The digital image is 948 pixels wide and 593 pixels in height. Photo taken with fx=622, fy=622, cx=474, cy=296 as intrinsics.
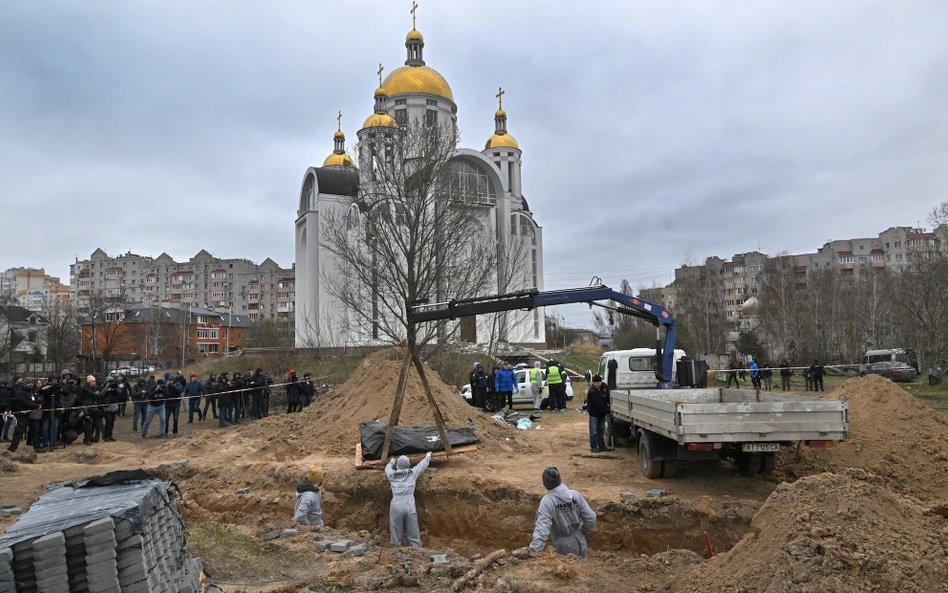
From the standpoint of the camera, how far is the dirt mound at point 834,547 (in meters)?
4.25

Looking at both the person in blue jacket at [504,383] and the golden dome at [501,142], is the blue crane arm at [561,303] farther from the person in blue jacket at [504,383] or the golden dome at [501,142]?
the golden dome at [501,142]

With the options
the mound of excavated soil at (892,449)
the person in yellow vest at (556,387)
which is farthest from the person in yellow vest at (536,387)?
the mound of excavated soil at (892,449)

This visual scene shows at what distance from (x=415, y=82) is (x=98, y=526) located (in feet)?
148

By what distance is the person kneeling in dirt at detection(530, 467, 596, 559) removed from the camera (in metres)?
6.31

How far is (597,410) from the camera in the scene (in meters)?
12.2

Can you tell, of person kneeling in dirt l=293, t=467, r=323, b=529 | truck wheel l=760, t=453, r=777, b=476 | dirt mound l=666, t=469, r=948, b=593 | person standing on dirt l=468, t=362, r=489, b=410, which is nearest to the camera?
dirt mound l=666, t=469, r=948, b=593

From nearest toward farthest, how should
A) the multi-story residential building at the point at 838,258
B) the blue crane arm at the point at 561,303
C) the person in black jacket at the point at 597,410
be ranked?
1. the blue crane arm at the point at 561,303
2. the person in black jacket at the point at 597,410
3. the multi-story residential building at the point at 838,258

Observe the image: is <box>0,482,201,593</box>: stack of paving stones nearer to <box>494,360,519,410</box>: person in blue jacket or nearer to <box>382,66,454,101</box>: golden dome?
<box>494,360,519,410</box>: person in blue jacket

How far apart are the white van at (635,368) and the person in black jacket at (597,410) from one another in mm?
2535

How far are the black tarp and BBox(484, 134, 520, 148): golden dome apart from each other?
43190mm

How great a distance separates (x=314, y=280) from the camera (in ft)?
156

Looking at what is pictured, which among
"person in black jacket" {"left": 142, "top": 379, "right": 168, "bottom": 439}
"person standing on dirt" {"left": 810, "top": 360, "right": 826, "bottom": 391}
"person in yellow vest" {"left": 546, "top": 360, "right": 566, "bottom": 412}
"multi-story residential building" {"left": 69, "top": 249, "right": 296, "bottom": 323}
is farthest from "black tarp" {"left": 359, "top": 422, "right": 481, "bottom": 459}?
"multi-story residential building" {"left": 69, "top": 249, "right": 296, "bottom": 323}

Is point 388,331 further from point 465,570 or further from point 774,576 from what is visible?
point 774,576

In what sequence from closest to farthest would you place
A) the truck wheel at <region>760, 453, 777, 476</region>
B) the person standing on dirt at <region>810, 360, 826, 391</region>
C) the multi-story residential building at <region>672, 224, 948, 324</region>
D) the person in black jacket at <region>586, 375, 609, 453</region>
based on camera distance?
the truck wheel at <region>760, 453, 777, 476</region> < the person in black jacket at <region>586, 375, 609, 453</region> < the person standing on dirt at <region>810, 360, 826, 391</region> < the multi-story residential building at <region>672, 224, 948, 324</region>
